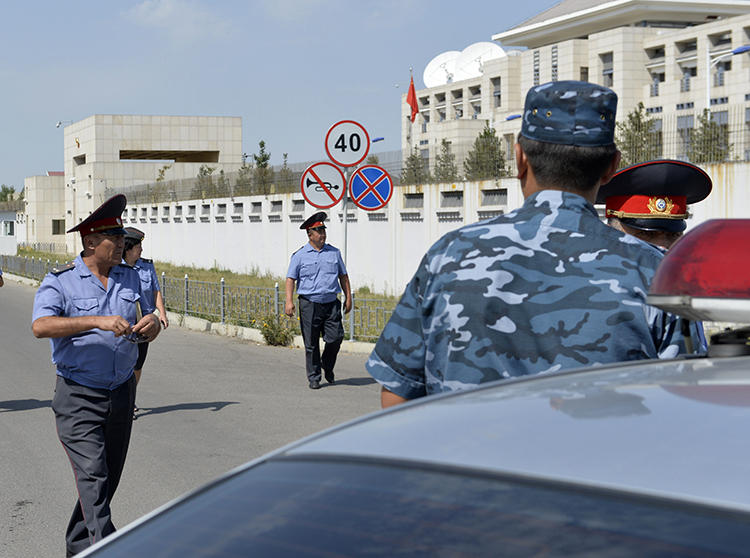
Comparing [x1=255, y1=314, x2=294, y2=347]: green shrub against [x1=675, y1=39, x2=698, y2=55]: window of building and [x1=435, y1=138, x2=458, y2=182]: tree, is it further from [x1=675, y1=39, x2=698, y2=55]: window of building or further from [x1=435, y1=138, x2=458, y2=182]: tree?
[x1=675, y1=39, x2=698, y2=55]: window of building

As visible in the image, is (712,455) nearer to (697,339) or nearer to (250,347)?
(697,339)

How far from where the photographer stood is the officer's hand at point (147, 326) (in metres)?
5.07

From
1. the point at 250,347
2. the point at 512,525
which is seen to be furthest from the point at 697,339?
the point at 250,347

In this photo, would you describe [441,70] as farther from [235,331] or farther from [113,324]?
[113,324]

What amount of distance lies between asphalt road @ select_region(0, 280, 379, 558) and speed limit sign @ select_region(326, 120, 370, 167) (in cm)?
279

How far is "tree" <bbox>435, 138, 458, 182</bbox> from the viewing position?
73.3 ft

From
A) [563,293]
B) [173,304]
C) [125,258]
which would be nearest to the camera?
[563,293]

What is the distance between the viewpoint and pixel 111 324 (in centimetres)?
480

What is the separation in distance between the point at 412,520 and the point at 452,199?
→ 2067 cm

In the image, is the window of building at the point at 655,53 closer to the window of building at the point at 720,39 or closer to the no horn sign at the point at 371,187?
the window of building at the point at 720,39

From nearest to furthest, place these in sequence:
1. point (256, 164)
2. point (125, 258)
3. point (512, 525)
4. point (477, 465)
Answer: point (512, 525), point (477, 465), point (125, 258), point (256, 164)

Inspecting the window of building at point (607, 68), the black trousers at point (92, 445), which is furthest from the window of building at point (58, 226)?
the black trousers at point (92, 445)

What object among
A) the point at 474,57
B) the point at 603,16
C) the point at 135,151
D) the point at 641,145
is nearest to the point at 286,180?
the point at 641,145

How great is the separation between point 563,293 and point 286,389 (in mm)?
8794
